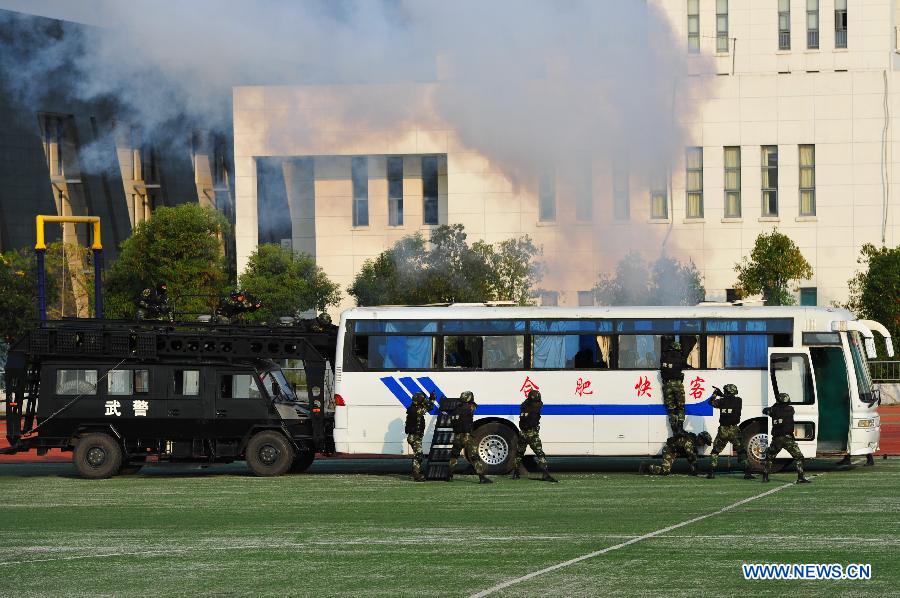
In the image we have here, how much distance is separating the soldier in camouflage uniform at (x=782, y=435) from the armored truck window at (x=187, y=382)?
10228 millimetres

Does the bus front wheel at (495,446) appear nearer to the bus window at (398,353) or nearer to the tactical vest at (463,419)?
the tactical vest at (463,419)

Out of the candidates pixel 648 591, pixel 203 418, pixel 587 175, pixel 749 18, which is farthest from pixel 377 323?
pixel 749 18

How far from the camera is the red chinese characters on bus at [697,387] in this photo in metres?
26.3

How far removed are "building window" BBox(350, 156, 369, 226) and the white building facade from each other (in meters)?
0.14

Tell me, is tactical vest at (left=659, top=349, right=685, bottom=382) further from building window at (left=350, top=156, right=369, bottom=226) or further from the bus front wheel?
building window at (left=350, top=156, right=369, bottom=226)

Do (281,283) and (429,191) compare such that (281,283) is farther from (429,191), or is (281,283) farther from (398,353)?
(398,353)

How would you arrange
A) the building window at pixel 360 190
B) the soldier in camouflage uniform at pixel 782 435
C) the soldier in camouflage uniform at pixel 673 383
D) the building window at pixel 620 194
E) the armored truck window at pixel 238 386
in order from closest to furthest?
the soldier in camouflage uniform at pixel 782 435 → the soldier in camouflage uniform at pixel 673 383 → the armored truck window at pixel 238 386 → the building window at pixel 620 194 → the building window at pixel 360 190

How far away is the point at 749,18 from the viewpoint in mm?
64500

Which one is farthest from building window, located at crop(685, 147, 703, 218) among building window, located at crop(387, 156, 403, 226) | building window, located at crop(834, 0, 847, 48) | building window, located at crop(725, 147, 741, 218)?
building window, located at crop(387, 156, 403, 226)

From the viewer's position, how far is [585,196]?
57875 millimetres

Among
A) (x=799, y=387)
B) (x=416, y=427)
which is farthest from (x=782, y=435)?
(x=416, y=427)

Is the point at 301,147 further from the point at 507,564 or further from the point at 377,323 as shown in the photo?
the point at 507,564

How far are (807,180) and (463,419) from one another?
1622 inches

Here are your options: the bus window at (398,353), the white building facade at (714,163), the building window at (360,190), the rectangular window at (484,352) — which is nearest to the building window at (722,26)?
the white building facade at (714,163)
